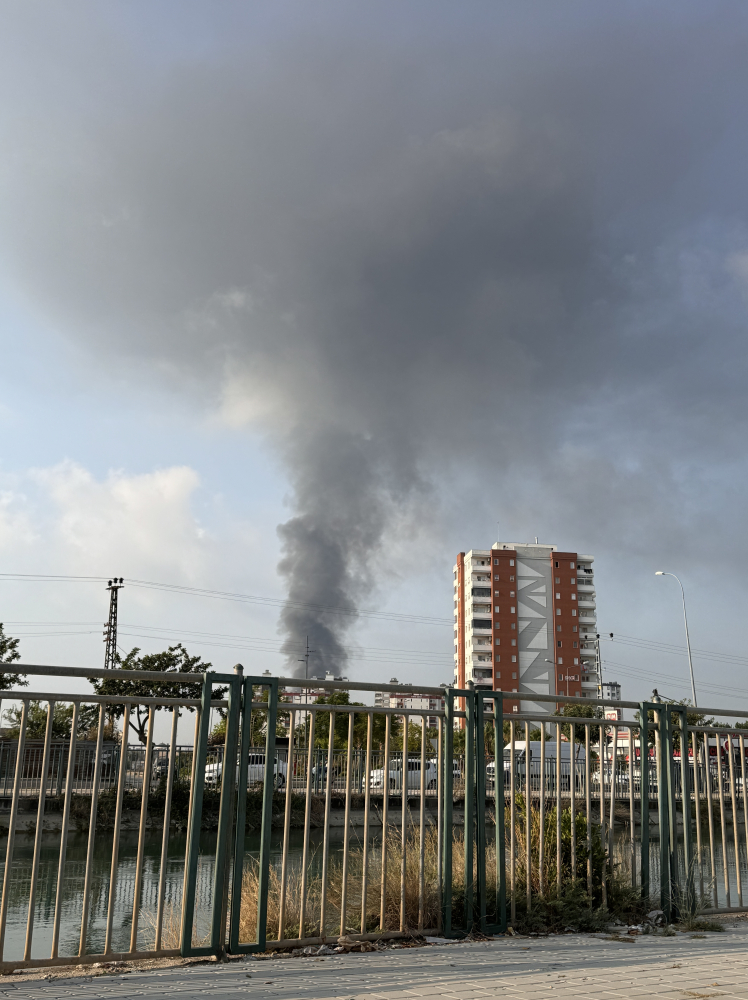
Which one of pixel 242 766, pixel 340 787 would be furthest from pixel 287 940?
pixel 340 787

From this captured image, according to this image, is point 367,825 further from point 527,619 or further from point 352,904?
point 527,619

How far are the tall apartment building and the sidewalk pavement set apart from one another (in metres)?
95.7

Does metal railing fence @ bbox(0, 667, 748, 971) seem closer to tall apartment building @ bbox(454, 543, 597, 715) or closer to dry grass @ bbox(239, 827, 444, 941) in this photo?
dry grass @ bbox(239, 827, 444, 941)

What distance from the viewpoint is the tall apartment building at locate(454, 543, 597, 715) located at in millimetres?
99812

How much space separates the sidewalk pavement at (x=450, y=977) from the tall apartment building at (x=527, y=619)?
314 feet

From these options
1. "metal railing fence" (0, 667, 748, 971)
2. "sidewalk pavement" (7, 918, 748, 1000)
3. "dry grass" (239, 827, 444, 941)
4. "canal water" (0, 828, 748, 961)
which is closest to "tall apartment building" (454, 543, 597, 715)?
"canal water" (0, 828, 748, 961)

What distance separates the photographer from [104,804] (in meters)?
16.6

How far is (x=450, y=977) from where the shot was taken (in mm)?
4555

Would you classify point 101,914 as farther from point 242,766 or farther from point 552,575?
point 552,575

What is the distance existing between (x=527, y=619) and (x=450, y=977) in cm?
9893

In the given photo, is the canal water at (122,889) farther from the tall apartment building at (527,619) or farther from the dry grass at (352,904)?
the tall apartment building at (527,619)

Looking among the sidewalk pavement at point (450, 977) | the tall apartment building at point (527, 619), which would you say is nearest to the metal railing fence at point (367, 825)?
the sidewalk pavement at point (450, 977)

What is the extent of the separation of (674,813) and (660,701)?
960 mm

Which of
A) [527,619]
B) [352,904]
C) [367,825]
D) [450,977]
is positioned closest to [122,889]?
[352,904]
